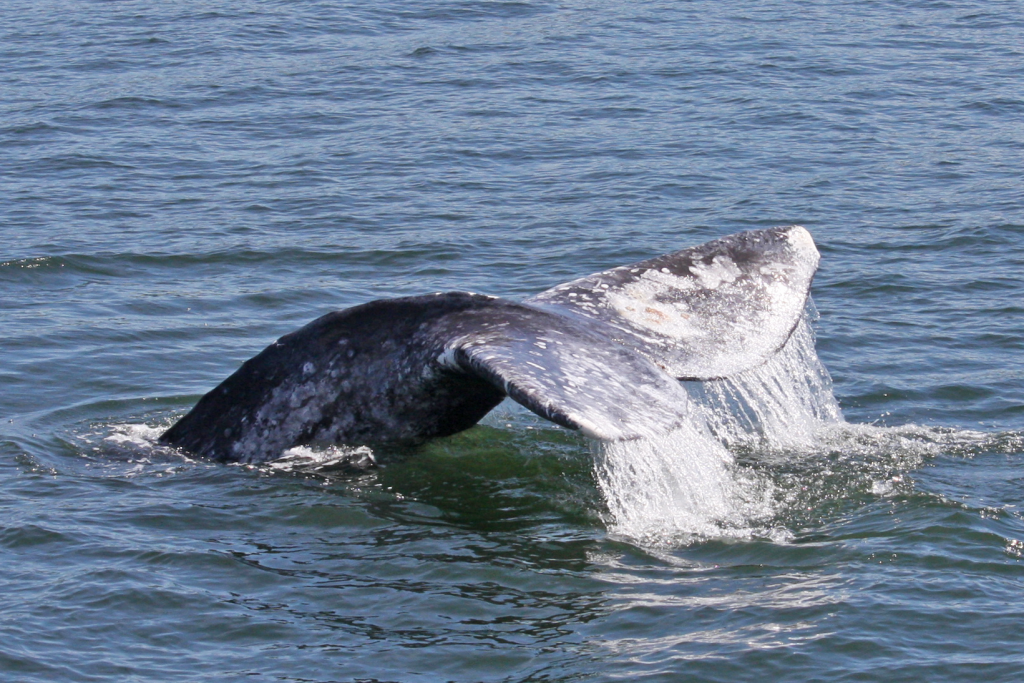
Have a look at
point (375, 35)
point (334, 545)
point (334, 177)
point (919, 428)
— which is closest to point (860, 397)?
point (919, 428)

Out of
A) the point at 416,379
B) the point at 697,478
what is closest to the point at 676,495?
the point at 697,478

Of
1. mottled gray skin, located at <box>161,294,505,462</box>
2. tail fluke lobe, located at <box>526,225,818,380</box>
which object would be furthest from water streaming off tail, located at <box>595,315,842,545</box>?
mottled gray skin, located at <box>161,294,505,462</box>

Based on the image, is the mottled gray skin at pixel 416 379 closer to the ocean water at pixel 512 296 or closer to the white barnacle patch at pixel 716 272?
the ocean water at pixel 512 296

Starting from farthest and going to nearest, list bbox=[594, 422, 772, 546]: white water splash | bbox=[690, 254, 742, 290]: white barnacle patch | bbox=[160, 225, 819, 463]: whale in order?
1. bbox=[690, 254, 742, 290]: white barnacle patch
2. bbox=[594, 422, 772, 546]: white water splash
3. bbox=[160, 225, 819, 463]: whale

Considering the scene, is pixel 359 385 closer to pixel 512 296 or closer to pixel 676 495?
pixel 676 495

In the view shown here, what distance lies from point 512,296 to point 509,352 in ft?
18.5

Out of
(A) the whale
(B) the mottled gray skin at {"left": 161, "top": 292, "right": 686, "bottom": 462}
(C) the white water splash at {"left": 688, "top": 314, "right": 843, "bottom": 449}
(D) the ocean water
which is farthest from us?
(C) the white water splash at {"left": 688, "top": 314, "right": 843, "bottom": 449}

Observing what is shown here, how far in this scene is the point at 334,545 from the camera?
21.3 ft

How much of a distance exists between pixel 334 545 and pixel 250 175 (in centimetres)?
965

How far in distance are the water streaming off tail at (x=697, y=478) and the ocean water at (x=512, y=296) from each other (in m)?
0.02

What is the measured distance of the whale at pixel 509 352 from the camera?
5582 millimetres

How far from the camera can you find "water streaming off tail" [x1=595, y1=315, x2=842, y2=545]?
20.0 ft

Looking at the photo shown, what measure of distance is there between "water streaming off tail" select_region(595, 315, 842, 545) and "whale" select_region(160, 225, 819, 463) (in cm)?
27

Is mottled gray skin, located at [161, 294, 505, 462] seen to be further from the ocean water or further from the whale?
the ocean water
